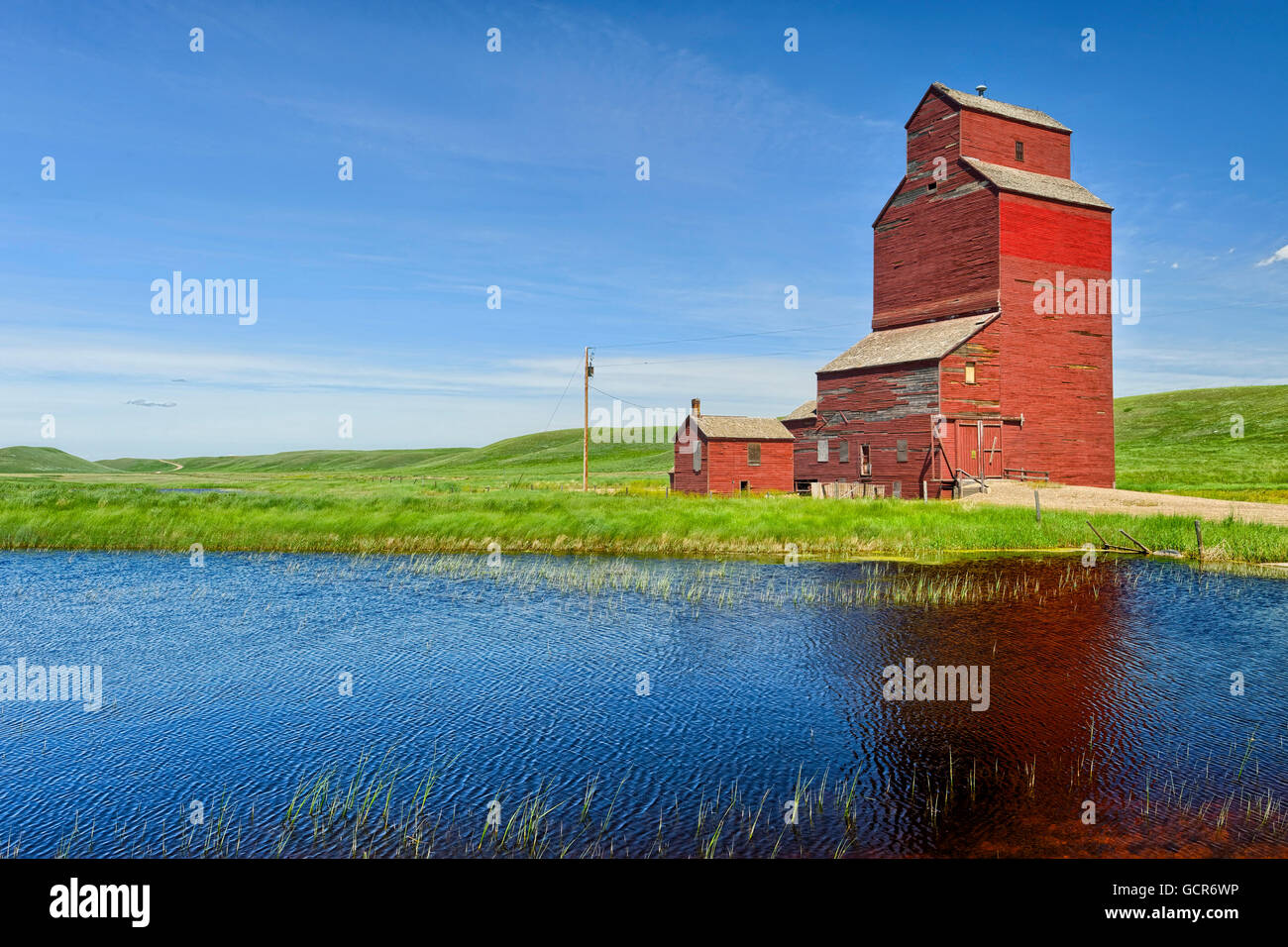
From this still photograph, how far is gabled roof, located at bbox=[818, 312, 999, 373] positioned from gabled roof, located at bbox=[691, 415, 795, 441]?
1004 centimetres

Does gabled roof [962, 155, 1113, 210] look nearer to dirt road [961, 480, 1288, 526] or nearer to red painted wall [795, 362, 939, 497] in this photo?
red painted wall [795, 362, 939, 497]

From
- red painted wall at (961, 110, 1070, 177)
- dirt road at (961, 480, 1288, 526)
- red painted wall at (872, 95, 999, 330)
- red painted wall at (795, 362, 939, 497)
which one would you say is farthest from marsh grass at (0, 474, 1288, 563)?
red painted wall at (961, 110, 1070, 177)

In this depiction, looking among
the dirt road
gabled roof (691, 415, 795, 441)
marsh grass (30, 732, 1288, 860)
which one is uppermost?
gabled roof (691, 415, 795, 441)

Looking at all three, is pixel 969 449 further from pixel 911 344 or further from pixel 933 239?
pixel 933 239

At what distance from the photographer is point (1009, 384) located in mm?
43562

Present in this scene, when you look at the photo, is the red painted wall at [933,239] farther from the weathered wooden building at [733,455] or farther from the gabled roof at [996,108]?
the weathered wooden building at [733,455]

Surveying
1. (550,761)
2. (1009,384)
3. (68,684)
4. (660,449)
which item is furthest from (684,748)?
(660,449)

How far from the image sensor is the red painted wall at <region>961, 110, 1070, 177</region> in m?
46.3

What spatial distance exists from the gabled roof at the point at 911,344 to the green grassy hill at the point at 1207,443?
2089cm

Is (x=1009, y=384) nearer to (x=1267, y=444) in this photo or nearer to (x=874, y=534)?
(x=874, y=534)

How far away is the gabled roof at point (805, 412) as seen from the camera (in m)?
55.9

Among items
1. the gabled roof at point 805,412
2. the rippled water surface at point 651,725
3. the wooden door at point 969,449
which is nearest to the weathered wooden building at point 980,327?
the wooden door at point 969,449

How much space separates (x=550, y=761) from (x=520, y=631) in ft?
25.9

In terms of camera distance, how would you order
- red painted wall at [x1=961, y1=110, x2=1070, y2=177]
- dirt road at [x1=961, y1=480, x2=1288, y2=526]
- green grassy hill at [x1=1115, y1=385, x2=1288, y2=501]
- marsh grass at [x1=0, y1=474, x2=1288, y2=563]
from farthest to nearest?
green grassy hill at [x1=1115, y1=385, x2=1288, y2=501]
red painted wall at [x1=961, y1=110, x2=1070, y2=177]
dirt road at [x1=961, y1=480, x2=1288, y2=526]
marsh grass at [x1=0, y1=474, x2=1288, y2=563]
